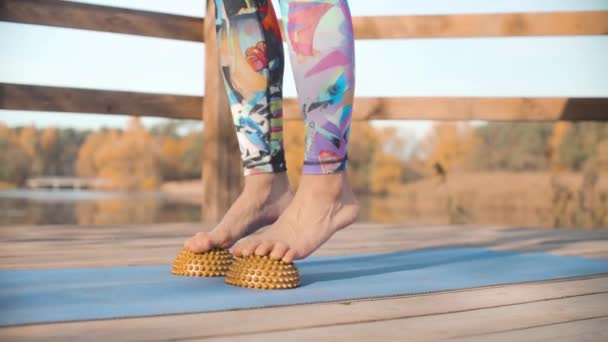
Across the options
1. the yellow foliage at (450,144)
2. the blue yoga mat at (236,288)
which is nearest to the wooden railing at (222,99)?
the blue yoga mat at (236,288)

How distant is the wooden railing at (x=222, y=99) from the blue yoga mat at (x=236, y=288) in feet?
4.02

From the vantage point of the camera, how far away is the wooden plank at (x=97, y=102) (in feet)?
8.39

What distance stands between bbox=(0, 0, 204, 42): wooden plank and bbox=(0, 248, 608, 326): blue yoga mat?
159 cm

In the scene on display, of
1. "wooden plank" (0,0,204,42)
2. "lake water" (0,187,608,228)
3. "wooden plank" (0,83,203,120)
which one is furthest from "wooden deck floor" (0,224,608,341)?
"lake water" (0,187,608,228)

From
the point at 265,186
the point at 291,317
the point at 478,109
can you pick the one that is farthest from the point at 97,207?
the point at 291,317

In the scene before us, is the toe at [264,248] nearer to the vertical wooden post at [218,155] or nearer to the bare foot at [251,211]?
the bare foot at [251,211]

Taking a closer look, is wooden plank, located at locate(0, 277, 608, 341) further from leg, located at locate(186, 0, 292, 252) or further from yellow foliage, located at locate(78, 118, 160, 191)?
yellow foliage, located at locate(78, 118, 160, 191)

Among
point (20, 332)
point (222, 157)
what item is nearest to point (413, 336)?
point (20, 332)

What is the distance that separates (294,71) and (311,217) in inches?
10.7

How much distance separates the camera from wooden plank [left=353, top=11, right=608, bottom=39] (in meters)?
2.94

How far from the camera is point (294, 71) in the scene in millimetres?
1267

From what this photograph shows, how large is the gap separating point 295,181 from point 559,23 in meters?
7.07

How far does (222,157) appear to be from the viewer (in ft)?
9.27

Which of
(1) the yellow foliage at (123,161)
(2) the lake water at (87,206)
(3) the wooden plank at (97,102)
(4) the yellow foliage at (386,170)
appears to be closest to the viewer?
(3) the wooden plank at (97,102)
